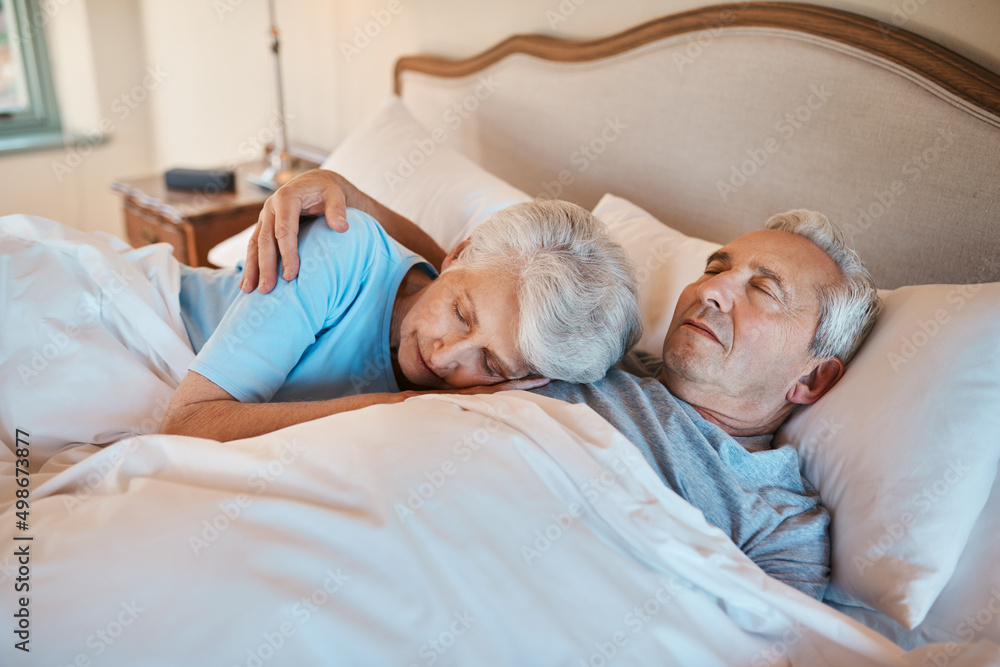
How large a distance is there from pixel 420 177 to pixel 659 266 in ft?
2.30

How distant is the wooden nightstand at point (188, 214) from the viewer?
2.34 m

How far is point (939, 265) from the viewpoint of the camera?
1307mm

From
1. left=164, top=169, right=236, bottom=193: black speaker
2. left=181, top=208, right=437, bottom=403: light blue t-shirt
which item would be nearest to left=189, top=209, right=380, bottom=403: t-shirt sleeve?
left=181, top=208, right=437, bottom=403: light blue t-shirt

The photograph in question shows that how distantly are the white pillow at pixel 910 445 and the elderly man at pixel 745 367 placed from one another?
0.05m

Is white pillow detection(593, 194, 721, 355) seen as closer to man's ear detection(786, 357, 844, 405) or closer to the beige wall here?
man's ear detection(786, 357, 844, 405)

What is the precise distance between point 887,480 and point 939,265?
0.53m

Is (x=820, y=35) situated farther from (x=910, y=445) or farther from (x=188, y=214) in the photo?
(x=188, y=214)

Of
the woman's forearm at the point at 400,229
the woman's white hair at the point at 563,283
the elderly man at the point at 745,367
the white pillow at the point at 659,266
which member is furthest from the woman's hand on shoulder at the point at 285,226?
the white pillow at the point at 659,266

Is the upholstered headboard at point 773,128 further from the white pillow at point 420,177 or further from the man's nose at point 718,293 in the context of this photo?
the man's nose at point 718,293

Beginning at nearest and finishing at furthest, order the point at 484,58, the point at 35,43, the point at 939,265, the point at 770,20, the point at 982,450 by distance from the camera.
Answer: the point at 982,450, the point at 939,265, the point at 770,20, the point at 484,58, the point at 35,43


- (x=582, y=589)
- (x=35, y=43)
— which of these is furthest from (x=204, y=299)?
(x=35, y=43)

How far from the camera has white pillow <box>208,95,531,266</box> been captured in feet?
5.54

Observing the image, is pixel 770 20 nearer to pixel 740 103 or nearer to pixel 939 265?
pixel 740 103

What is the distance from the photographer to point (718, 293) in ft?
3.81
